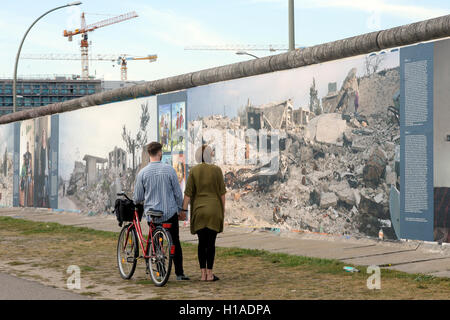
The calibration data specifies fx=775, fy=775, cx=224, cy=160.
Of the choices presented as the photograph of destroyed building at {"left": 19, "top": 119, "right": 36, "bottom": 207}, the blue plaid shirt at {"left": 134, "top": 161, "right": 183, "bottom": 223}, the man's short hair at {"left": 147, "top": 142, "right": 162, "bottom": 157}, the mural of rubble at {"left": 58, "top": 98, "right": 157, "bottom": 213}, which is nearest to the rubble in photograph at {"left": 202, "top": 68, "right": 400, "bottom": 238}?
the blue plaid shirt at {"left": 134, "top": 161, "right": 183, "bottom": 223}

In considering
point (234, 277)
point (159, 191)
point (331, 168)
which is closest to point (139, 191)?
point (159, 191)

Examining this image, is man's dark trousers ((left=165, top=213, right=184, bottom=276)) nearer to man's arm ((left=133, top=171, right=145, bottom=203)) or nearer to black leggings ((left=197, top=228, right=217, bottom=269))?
black leggings ((left=197, top=228, right=217, bottom=269))

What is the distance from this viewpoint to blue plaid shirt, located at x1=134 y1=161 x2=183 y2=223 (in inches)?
373

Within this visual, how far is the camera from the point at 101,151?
23.8m

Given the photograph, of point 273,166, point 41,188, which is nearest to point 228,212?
point 273,166

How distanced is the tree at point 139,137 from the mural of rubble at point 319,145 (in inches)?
147

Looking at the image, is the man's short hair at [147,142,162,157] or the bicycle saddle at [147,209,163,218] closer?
the bicycle saddle at [147,209,163,218]

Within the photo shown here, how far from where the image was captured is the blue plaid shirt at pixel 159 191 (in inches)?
373

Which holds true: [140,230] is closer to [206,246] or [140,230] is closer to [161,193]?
[161,193]

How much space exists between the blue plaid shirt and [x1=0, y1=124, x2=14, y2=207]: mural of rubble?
22.3 m

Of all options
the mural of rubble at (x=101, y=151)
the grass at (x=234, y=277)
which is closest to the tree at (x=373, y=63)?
the grass at (x=234, y=277)

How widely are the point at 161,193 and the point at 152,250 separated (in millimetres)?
704
